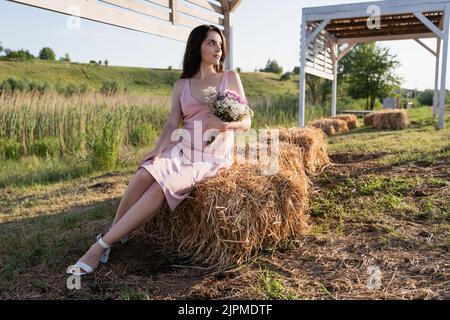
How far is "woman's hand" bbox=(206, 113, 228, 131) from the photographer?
2340 mm

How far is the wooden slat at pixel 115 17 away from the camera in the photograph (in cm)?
286

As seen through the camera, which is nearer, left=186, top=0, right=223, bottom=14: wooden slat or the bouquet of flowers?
the bouquet of flowers

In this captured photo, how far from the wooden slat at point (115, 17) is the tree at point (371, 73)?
15.3 meters

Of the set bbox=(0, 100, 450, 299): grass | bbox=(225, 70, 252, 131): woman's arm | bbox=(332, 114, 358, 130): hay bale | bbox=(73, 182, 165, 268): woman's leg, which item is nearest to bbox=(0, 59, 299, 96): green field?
bbox=(332, 114, 358, 130): hay bale

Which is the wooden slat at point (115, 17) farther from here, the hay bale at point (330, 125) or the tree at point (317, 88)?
the tree at point (317, 88)

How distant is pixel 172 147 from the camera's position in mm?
2348

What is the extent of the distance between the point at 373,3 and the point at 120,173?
5917 mm

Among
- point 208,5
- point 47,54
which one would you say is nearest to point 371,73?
point 208,5

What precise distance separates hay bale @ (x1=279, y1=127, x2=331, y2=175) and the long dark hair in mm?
1545

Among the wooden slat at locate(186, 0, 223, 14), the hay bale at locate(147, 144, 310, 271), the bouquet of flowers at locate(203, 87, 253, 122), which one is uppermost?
the wooden slat at locate(186, 0, 223, 14)

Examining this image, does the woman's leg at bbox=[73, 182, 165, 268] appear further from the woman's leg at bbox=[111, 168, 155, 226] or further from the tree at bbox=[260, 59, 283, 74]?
the tree at bbox=[260, 59, 283, 74]

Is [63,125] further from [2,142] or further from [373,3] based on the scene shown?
[373,3]
